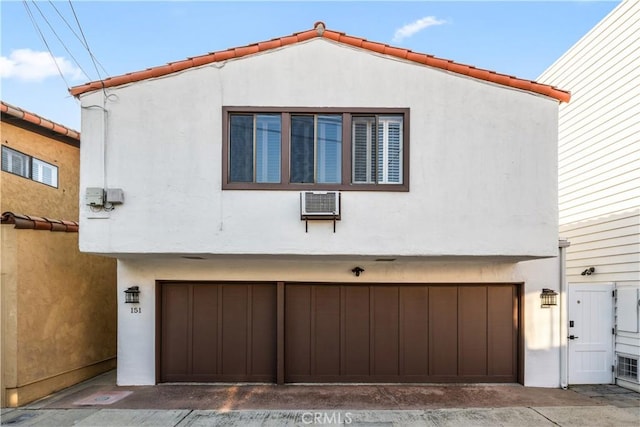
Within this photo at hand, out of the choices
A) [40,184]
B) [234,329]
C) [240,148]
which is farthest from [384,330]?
[40,184]

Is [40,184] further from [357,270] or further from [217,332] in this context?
[357,270]

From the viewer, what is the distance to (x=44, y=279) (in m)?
7.50

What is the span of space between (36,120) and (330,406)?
913 cm

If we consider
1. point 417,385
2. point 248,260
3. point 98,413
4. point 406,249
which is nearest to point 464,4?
point 406,249

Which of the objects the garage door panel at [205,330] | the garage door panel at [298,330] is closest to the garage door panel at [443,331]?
the garage door panel at [298,330]

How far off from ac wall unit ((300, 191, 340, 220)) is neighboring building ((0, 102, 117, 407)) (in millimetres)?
4819

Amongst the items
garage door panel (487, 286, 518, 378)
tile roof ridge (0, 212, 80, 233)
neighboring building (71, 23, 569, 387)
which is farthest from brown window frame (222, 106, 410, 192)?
tile roof ridge (0, 212, 80, 233)

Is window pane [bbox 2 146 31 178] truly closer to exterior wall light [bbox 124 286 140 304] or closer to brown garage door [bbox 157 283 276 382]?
exterior wall light [bbox 124 286 140 304]

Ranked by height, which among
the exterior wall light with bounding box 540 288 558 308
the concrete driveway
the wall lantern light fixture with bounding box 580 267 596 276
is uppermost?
the wall lantern light fixture with bounding box 580 267 596 276

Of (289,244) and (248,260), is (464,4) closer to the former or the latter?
(289,244)

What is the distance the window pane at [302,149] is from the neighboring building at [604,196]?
5.87 m

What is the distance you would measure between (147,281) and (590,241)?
9.81m

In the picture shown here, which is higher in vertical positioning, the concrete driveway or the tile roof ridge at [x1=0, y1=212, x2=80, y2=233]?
the tile roof ridge at [x1=0, y1=212, x2=80, y2=233]

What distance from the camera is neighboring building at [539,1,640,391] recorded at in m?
8.16
